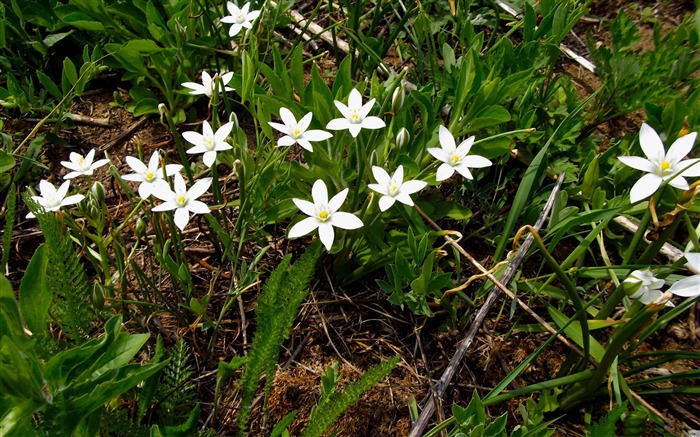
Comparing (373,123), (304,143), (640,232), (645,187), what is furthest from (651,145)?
Result: (304,143)

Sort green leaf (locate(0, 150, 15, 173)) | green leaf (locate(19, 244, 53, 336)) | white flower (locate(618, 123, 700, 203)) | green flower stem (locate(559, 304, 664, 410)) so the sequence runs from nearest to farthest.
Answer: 1. green leaf (locate(19, 244, 53, 336))
2. green flower stem (locate(559, 304, 664, 410))
3. white flower (locate(618, 123, 700, 203))
4. green leaf (locate(0, 150, 15, 173))

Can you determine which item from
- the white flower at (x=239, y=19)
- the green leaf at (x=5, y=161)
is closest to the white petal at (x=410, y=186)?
the white flower at (x=239, y=19)

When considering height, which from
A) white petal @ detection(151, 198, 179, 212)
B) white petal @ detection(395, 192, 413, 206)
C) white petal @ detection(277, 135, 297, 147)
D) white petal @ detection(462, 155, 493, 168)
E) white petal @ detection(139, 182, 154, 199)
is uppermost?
white petal @ detection(277, 135, 297, 147)

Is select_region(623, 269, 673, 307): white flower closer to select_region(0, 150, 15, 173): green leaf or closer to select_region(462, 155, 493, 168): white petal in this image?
select_region(462, 155, 493, 168): white petal

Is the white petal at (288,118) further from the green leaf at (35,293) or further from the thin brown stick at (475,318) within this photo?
the green leaf at (35,293)

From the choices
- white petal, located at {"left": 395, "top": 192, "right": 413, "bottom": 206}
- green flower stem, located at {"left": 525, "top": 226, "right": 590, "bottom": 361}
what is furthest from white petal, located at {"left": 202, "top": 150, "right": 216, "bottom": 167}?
green flower stem, located at {"left": 525, "top": 226, "right": 590, "bottom": 361}

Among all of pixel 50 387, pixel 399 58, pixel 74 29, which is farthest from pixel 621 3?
pixel 50 387

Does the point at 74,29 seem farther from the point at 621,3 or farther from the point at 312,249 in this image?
the point at 621,3
